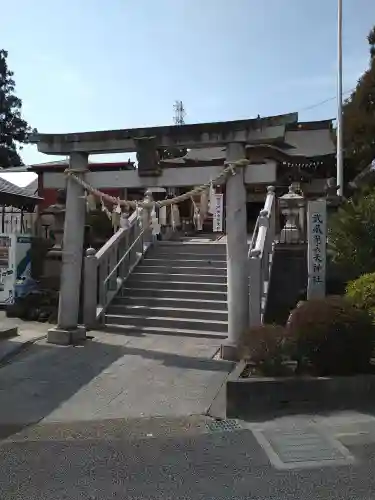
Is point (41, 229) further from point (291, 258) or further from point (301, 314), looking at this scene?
point (301, 314)

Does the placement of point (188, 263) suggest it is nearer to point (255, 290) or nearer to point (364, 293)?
point (255, 290)

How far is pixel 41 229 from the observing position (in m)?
16.7

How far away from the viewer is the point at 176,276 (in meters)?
12.1

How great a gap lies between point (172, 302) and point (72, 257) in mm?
2680

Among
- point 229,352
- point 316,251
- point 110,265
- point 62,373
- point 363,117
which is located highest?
point 363,117

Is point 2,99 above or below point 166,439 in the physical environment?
above

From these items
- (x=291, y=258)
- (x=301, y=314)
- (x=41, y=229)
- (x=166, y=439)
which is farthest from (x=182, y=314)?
(x=41, y=229)

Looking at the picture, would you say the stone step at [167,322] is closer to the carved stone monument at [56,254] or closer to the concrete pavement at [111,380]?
the concrete pavement at [111,380]

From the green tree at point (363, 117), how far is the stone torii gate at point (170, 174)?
8.98 m

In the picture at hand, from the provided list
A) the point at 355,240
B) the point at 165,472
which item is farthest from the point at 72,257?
the point at 165,472

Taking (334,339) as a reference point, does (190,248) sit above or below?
above

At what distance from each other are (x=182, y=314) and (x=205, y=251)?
10.4 ft

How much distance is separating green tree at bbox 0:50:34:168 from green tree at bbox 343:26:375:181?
2925 centimetres

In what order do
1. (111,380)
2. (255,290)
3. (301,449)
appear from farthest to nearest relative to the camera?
(255,290) < (111,380) < (301,449)
